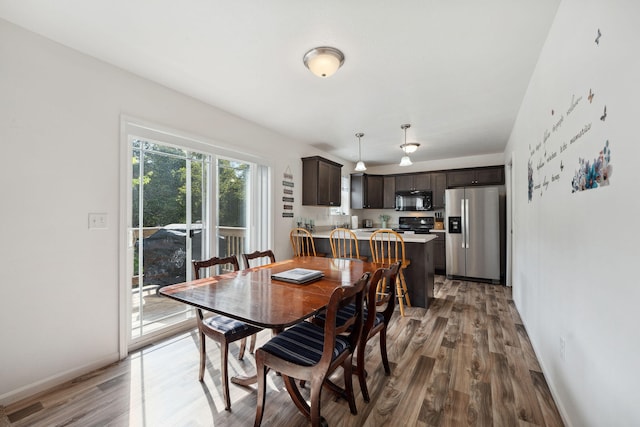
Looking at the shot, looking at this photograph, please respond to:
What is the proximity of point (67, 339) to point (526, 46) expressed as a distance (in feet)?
13.2

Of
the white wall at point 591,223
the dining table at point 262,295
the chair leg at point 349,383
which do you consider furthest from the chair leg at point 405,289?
the chair leg at point 349,383

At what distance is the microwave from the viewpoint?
5.85 metres

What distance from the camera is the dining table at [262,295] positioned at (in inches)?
49.9

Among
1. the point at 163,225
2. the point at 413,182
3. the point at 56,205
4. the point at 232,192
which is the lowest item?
the point at 163,225

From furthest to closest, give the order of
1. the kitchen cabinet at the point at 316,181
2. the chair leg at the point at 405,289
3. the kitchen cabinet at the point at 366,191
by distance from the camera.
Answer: the kitchen cabinet at the point at 366,191 → the kitchen cabinet at the point at 316,181 → the chair leg at the point at 405,289

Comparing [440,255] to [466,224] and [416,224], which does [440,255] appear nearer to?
[466,224]

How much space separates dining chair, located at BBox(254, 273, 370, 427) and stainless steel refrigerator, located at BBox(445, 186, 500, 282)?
4.14 metres

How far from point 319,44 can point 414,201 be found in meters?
4.70

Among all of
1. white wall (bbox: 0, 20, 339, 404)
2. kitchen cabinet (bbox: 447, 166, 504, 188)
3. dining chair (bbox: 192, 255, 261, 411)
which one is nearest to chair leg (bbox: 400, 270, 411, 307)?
dining chair (bbox: 192, 255, 261, 411)

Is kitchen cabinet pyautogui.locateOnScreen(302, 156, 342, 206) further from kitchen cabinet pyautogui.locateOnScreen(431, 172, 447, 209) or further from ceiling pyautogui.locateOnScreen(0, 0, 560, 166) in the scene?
kitchen cabinet pyautogui.locateOnScreen(431, 172, 447, 209)

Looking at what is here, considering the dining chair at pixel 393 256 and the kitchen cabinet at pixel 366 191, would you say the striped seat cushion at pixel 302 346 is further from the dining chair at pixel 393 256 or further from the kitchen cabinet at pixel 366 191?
the kitchen cabinet at pixel 366 191

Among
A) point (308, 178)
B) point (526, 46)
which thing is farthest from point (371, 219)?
point (526, 46)

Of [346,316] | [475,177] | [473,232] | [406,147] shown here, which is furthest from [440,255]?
[346,316]

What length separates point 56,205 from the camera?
197 cm
